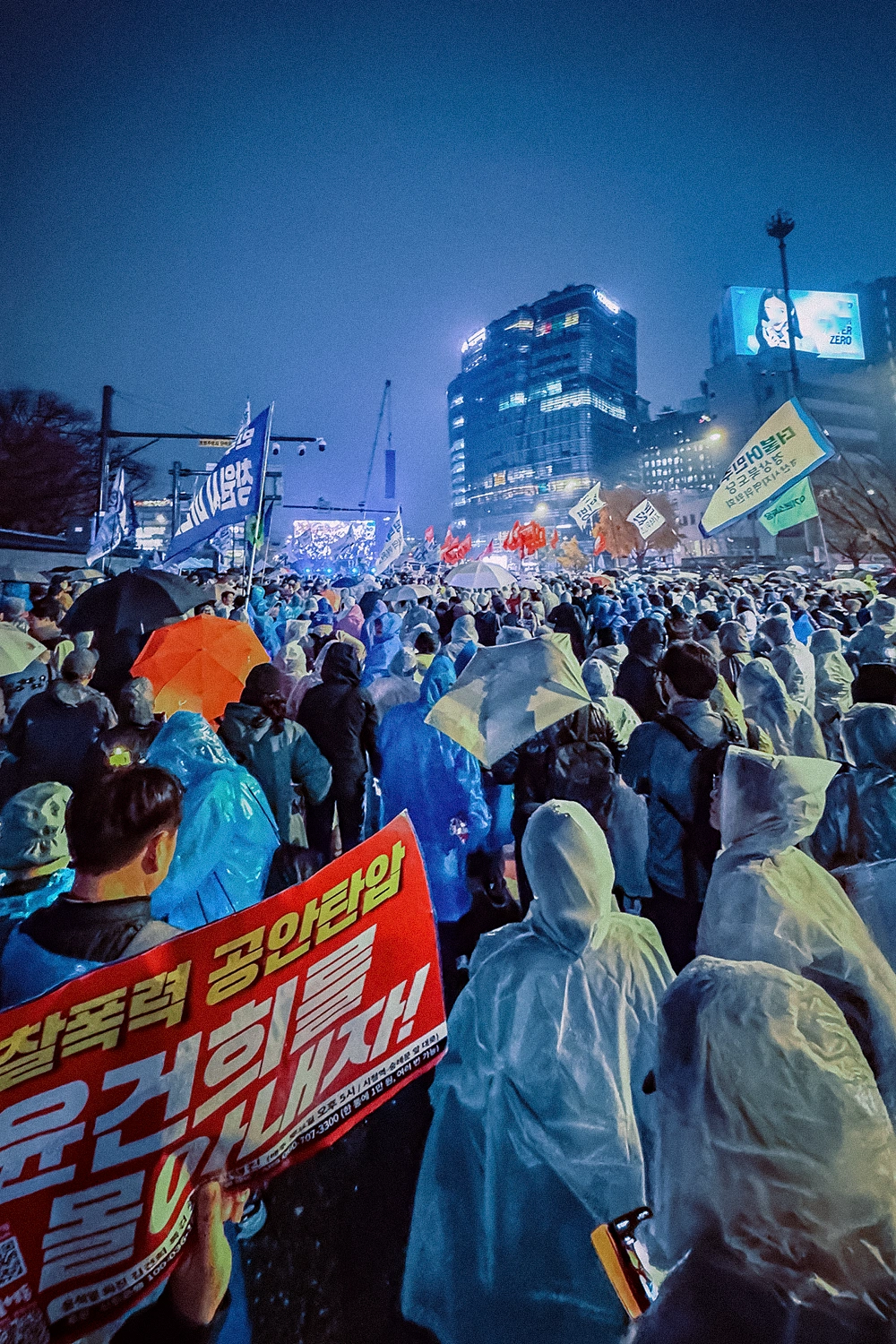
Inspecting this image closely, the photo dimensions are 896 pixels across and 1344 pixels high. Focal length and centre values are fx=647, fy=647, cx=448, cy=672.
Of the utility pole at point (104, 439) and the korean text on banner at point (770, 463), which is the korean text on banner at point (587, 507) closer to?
the korean text on banner at point (770, 463)

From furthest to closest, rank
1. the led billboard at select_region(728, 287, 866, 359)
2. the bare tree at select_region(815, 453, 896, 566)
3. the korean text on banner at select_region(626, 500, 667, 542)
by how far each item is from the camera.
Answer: the led billboard at select_region(728, 287, 866, 359) → the bare tree at select_region(815, 453, 896, 566) → the korean text on banner at select_region(626, 500, 667, 542)

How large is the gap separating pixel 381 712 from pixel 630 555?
2884 inches

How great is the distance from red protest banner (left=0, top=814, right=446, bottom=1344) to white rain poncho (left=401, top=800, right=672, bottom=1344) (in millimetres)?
257

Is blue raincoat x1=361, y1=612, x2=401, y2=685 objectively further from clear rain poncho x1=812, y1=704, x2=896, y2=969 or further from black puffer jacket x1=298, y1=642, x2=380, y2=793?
clear rain poncho x1=812, y1=704, x2=896, y2=969

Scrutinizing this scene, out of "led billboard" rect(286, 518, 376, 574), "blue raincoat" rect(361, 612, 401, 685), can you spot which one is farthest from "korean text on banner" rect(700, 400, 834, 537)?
"led billboard" rect(286, 518, 376, 574)

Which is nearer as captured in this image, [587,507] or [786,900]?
[786,900]

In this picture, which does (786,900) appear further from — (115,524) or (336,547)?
(336,547)

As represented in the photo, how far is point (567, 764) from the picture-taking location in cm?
365

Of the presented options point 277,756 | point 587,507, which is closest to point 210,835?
point 277,756

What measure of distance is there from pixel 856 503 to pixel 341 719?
48568 mm

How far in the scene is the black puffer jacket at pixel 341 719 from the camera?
16.3ft

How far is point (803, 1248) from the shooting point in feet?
3.25

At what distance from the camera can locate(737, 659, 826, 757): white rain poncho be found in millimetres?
4203

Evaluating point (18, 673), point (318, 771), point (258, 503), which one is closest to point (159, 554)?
point (258, 503)
